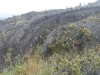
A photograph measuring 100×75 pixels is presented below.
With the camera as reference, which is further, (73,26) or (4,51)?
(4,51)

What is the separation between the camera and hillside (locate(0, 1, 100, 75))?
1152 centimetres

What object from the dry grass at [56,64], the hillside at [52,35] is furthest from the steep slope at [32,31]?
the dry grass at [56,64]

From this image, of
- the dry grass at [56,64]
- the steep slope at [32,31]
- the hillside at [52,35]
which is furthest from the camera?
the steep slope at [32,31]

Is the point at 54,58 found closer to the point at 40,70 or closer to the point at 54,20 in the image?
the point at 40,70

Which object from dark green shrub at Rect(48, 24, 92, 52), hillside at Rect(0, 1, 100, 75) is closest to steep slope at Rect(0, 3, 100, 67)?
hillside at Rect(0, 1, 100, 75)

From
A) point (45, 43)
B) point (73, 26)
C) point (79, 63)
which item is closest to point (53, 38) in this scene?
point (45, 43)

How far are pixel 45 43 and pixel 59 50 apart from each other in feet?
3.29

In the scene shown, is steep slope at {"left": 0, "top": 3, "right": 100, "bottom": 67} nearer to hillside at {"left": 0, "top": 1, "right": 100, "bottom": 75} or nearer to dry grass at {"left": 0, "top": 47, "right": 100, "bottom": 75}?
hillside at {"left": 0, "top": 1, "right": 100, "bottom": 75}

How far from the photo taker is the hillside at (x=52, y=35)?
11523mm

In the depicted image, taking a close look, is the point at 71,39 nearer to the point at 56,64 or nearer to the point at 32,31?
the point at 56,64

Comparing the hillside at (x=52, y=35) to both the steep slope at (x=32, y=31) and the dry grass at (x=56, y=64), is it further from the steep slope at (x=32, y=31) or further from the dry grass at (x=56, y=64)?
the dry grass at (x=56, y=64)

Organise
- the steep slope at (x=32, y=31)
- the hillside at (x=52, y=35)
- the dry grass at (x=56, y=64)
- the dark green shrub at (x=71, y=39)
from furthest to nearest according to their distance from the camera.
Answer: the steep slope at (x=32, y=31) < the hillside at (x=52, y=35) < the dark green shrub at (x=71, y=39) < the dry grass at (x=56, y=64)

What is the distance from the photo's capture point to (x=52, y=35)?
12.3m

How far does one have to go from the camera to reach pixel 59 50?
37.1 feet
